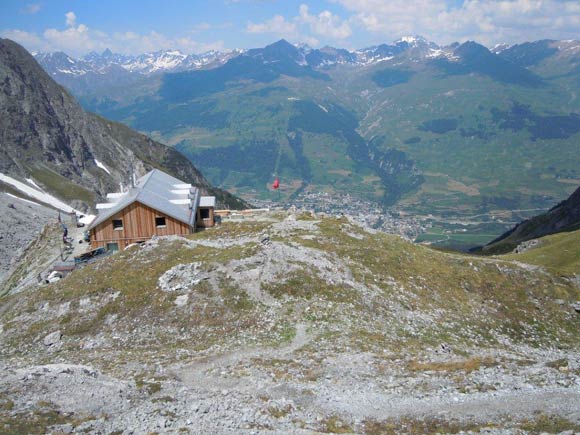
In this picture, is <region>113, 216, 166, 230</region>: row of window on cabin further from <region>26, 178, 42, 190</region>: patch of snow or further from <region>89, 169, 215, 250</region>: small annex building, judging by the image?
<region>26, 178, 42, 190</region>: patch of snow

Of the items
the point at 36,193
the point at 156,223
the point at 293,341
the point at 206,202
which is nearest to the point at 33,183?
the point at 36,193

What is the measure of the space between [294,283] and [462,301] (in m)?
16.1

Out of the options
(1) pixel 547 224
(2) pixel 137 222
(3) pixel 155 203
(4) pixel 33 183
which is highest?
(3) pixel 155 203

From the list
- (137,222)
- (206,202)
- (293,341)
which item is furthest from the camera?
(206,202)

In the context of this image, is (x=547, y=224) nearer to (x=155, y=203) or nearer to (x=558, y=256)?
(x=558, y=256)

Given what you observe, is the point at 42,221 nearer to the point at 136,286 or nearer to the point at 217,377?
the point at 136,286

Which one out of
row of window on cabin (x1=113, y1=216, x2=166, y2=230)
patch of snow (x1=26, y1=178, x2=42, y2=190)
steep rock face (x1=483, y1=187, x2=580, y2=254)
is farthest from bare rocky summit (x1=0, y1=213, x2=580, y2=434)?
patch of snow (x1=26, y1=178, x2=42, y2=190)

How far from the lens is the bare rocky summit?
2192cm

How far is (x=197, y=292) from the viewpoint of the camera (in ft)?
125

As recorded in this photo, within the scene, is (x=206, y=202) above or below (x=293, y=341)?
above

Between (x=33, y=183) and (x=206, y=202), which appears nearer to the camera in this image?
(x=206, y=202)

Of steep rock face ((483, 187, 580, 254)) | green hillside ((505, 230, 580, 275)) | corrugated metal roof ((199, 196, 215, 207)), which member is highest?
corrugated metal roof ((199, 196, 215, 207))

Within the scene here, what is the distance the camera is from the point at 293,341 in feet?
106

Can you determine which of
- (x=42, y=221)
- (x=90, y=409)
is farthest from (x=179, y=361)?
(x=42, y=221)
